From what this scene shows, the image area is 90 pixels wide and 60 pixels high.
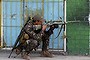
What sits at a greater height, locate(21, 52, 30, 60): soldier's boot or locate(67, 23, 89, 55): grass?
locate(67, 23, 89, 55): grass

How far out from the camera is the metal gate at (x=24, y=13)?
9.77 metres

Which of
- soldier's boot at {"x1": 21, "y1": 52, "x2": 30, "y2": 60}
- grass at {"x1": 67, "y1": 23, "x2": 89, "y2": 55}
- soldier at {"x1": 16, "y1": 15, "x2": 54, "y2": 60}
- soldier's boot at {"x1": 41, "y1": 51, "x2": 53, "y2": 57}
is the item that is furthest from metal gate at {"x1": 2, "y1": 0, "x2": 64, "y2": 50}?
soldier's boot at {"x1": 21, "y1": 52, "x2": 30, "y2": 60}

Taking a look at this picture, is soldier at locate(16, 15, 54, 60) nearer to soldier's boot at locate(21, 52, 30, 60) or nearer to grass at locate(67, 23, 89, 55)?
soldier's boot at locate(21, 52, 30, 60)

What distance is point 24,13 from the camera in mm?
9852

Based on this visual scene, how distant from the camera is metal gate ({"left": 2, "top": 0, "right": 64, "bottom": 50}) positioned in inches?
385

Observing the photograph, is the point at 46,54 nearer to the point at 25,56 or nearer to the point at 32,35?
the point at 25,56

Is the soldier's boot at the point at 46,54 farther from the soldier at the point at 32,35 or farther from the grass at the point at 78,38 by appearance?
the grass at the point at 78,38

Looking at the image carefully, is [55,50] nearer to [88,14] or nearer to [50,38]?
[50,38]

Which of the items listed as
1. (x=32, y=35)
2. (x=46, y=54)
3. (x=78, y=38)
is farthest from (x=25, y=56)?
(x=78, y=38)

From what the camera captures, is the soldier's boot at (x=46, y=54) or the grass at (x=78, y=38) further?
the grass at (x=78, y=38)

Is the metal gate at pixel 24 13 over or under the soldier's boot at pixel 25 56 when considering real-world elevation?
over

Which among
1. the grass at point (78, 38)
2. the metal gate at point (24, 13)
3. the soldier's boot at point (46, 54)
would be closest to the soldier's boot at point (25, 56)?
the soldier's boot at point (46, 54)

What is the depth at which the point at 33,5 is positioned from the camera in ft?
32.2

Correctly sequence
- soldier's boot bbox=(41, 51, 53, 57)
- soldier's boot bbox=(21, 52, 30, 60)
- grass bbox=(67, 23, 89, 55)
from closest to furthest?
soldier's boot bbox=(21, 52, 30, 60) → soldier's boot bbox=(41, 51, 53, 57) → grass bbox=(67, 23, 89, 55)
